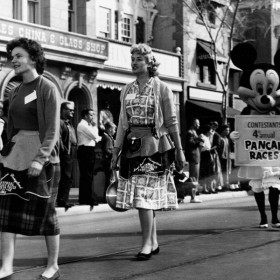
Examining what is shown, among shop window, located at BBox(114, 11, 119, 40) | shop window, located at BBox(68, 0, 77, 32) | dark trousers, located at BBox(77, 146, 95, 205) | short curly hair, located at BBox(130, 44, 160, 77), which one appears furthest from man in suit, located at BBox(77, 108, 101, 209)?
shop window, located at BBox(114, 11, 119, 40)

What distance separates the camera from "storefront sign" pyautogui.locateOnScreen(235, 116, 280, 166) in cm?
868

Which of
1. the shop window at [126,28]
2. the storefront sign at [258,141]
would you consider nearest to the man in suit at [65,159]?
the storefront sign at [258,141]

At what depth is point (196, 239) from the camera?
303 inches

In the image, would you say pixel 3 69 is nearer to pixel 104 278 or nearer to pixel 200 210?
pixel 200 210

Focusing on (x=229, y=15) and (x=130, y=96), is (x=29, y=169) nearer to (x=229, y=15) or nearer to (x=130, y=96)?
(x=130, y=96)

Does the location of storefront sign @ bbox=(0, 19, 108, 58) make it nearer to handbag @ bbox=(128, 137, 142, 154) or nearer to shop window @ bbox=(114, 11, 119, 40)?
shop window @ bbox=(114, 11, 119, 40)

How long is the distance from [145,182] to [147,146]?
13.2 inches

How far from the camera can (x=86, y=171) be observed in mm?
12531

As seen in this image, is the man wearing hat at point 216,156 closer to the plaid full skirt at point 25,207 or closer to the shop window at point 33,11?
the shop window at point 33,11

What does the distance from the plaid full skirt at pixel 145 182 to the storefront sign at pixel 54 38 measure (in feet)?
43.7

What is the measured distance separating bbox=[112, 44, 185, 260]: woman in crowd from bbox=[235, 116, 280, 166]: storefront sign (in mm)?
2494

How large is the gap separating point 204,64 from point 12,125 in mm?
26853

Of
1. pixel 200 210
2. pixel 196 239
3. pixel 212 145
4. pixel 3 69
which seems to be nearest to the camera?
pixel 196 239

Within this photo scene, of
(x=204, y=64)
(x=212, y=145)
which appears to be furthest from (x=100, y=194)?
(x=204, y=64)
